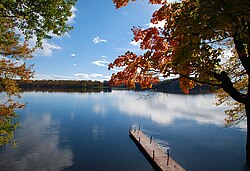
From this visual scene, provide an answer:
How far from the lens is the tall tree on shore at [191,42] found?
5184mm

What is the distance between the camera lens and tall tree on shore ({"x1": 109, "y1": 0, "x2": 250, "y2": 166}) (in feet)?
17.0

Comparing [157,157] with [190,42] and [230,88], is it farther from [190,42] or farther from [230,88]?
[190,42]

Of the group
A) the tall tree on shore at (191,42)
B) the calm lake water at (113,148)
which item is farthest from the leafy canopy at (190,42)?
the calm lake water at (113,148)

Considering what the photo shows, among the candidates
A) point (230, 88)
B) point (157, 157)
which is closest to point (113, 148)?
point (157, 157)

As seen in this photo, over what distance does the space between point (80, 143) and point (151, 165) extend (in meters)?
16.6

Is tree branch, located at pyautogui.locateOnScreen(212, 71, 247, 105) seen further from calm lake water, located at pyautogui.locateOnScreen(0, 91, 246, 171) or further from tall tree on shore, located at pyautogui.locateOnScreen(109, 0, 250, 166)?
calm lake water, located at pyautogui.locateOnScreen(0, 91, 246, 171)

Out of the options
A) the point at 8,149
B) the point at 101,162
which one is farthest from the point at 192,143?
the point at 8,149

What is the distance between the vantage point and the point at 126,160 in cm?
3080

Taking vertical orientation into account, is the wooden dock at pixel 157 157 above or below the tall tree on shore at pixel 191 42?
below

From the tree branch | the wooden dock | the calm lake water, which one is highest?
the tree branch

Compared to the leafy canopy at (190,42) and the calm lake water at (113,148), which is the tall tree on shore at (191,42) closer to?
the leafy canopy at (190,42)

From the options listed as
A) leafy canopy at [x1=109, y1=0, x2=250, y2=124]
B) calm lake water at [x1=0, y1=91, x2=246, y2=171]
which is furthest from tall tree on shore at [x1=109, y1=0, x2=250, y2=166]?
calm lake water at [x1=0, y1=91, x2=246, y2=171]

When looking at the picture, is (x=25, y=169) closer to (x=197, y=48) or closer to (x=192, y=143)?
(x=197, y=48)

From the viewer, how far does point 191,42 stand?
19.5 feet
